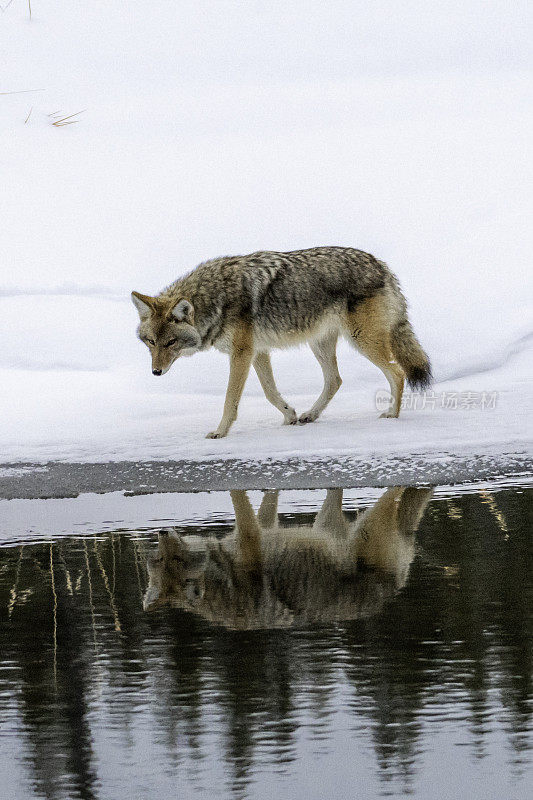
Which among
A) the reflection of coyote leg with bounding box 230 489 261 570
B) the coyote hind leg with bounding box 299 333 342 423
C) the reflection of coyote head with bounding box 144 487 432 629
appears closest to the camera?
the reflection of coyote head with bounding box 144 487 432 629

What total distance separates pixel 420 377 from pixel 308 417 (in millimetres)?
997

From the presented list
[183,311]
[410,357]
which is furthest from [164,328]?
[410,357]

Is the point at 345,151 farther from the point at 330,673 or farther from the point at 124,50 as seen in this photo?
the point at 330,673

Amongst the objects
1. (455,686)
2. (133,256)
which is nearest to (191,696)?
(455,686)

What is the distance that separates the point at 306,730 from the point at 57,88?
17.8m

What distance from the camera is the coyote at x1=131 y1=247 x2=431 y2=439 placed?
28.4 ft

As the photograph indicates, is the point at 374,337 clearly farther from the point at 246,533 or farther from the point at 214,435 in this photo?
the point at 246,533

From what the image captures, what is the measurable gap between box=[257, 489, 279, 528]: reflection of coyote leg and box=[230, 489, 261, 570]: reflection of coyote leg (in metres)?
0.04

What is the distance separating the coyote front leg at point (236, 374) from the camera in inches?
330

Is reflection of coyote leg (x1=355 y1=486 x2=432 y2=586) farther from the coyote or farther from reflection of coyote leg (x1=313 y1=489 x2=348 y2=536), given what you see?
the coyote

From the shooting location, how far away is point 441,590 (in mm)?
4207

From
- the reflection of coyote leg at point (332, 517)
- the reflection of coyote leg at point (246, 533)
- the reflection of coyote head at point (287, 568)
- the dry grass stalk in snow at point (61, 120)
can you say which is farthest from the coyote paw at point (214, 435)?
the dry grass stalk in snow at point (61, 120)

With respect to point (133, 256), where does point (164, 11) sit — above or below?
above

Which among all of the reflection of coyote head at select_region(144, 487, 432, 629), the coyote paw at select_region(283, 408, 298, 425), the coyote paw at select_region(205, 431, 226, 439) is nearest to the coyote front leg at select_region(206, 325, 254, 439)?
the coyote paw at select_region(205, 431, 226, 439)
